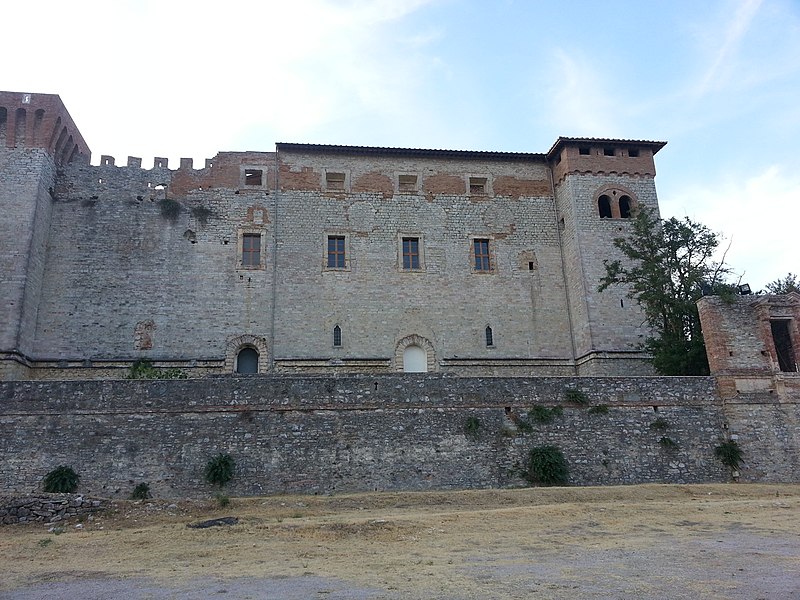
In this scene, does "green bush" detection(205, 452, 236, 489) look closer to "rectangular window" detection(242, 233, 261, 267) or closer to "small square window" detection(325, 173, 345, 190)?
"rectangular window" detection(242, 233, 261, 267)

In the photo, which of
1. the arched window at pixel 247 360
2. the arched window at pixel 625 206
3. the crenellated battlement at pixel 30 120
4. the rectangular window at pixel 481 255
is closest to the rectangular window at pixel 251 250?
the arched window at pixel 247 360

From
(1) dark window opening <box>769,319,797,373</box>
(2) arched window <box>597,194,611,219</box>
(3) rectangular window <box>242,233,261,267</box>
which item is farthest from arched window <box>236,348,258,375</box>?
(1) dark window opening <box>769,319,797,373</box>

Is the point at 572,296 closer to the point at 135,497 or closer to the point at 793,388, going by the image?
the point at 793,388

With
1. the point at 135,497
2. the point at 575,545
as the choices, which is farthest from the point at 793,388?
the point at 135,497

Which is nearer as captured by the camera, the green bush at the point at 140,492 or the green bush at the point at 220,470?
the green bush at the point at 140,492

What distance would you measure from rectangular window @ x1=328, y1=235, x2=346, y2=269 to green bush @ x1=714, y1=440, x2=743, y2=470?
15701 millimetres

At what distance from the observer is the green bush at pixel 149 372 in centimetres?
2334

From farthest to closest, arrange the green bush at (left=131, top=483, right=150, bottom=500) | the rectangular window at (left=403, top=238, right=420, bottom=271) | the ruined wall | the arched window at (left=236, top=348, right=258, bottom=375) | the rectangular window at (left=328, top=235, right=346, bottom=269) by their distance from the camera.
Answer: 1. the rectangular window at (left=403, top=238, right=420, bottom=271)
2. the rectangular window at (left=328, top=235, right=346, bottom=269)
3. the arched window at (left=236, top=348, right=258, bottom=375)
4. the ruined wall
5. the green bush at (left=131, top=483, right=150, bottom=500)

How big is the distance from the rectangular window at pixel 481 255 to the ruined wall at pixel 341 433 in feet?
34.3

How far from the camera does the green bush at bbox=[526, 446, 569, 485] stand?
55.5 feet

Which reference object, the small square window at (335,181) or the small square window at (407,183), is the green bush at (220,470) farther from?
the small square window at (407,183)

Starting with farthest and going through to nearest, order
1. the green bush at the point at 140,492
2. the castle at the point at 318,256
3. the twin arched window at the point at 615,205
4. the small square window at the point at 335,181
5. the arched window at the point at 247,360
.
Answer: the small square window at the point at 335,181
the twin arched window at the point at 615,205
the arched window at the point at 247,360
the castle at the point at 318,256
the green bush at the point at 140,492

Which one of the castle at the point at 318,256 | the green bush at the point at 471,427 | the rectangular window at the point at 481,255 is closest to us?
the green bush at the point at 471,427

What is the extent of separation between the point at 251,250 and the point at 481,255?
9921 mm
